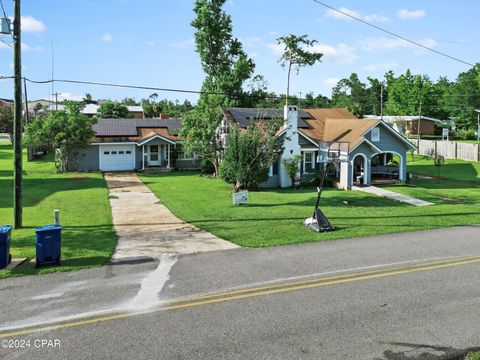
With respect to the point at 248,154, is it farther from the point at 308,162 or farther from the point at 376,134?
the point at 376,134

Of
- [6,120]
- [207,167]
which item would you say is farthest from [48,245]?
[6,120]

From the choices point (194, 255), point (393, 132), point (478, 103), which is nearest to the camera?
point (194, 255)

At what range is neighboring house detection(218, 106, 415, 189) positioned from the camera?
29203mm

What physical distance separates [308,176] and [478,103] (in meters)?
64.7

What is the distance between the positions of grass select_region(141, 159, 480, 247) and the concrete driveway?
583 millimetres

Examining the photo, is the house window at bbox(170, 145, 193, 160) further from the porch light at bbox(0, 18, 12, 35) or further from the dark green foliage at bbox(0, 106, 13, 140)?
the dark green foliage at bbox(0, 106, 13, 140)

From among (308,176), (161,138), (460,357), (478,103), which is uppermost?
(478,103)

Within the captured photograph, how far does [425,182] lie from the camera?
31.9 meters

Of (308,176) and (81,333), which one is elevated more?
(308,176)

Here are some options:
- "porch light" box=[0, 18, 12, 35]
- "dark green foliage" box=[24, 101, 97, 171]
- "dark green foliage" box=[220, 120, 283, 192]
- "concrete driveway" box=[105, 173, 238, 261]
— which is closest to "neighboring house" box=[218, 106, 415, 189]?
"dark green foliage" box=[220, 120, 283, 192]

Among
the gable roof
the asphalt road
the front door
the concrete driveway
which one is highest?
the gable roof

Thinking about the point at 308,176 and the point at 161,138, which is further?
the point at 161,138

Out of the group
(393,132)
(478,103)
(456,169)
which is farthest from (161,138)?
(478,103)

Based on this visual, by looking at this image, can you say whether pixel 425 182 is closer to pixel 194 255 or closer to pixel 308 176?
pixel 308 176
